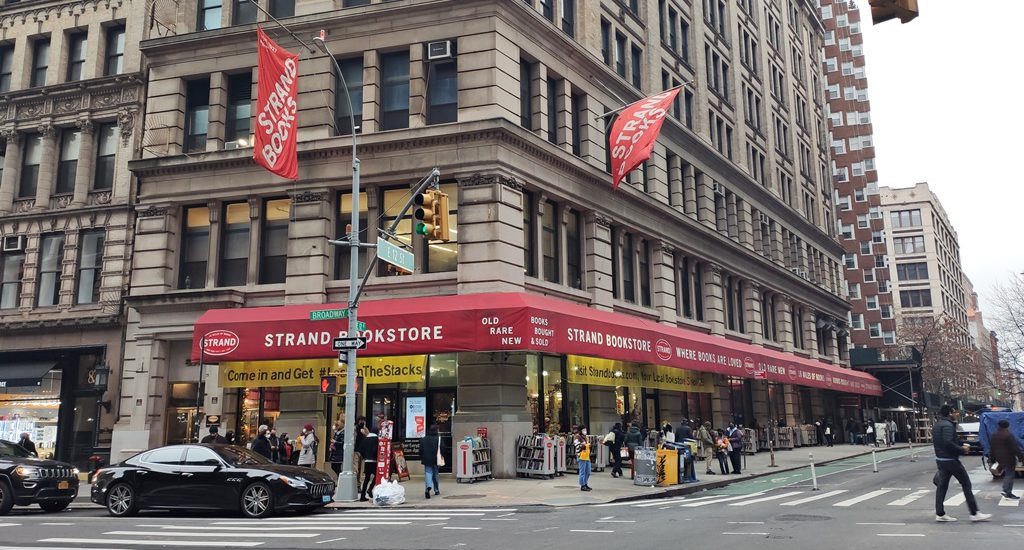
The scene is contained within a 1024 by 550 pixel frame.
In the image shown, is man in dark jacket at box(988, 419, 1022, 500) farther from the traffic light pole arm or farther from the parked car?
the parked car

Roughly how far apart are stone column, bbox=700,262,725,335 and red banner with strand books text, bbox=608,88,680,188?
43.6 feet

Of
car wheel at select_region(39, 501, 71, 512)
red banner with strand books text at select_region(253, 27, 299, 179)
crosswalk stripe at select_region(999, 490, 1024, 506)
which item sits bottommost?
car wheel at select_region(39, 501, 71, 512)

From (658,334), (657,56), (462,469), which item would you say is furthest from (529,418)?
(657,56)

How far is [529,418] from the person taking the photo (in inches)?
924

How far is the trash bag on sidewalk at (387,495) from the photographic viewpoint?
17.7 metres

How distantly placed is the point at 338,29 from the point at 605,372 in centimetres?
1474

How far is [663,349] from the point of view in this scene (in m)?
27.6

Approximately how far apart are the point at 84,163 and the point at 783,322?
3790cm

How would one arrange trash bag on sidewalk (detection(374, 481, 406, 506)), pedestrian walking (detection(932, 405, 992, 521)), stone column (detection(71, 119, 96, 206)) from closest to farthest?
pedestrian walking (detection(932, 405, 992, 521)), trash bag on sidewalk (detection(374, 481, 406, 506)), stone column (detection(71, 119, 96, 206))

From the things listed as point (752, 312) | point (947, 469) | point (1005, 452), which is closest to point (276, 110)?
point (947, 469)

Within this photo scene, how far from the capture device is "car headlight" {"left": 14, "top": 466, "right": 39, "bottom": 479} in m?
17.2

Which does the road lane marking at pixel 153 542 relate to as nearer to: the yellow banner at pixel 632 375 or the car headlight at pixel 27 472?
the car headlight at pixel 27 472

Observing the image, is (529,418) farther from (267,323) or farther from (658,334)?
(267,323)

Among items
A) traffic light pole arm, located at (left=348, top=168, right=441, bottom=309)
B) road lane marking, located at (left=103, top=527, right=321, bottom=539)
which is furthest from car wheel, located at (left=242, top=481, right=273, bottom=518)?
traffic light pole arm, located at (left=348, top=168, right=441, bottom=309)
